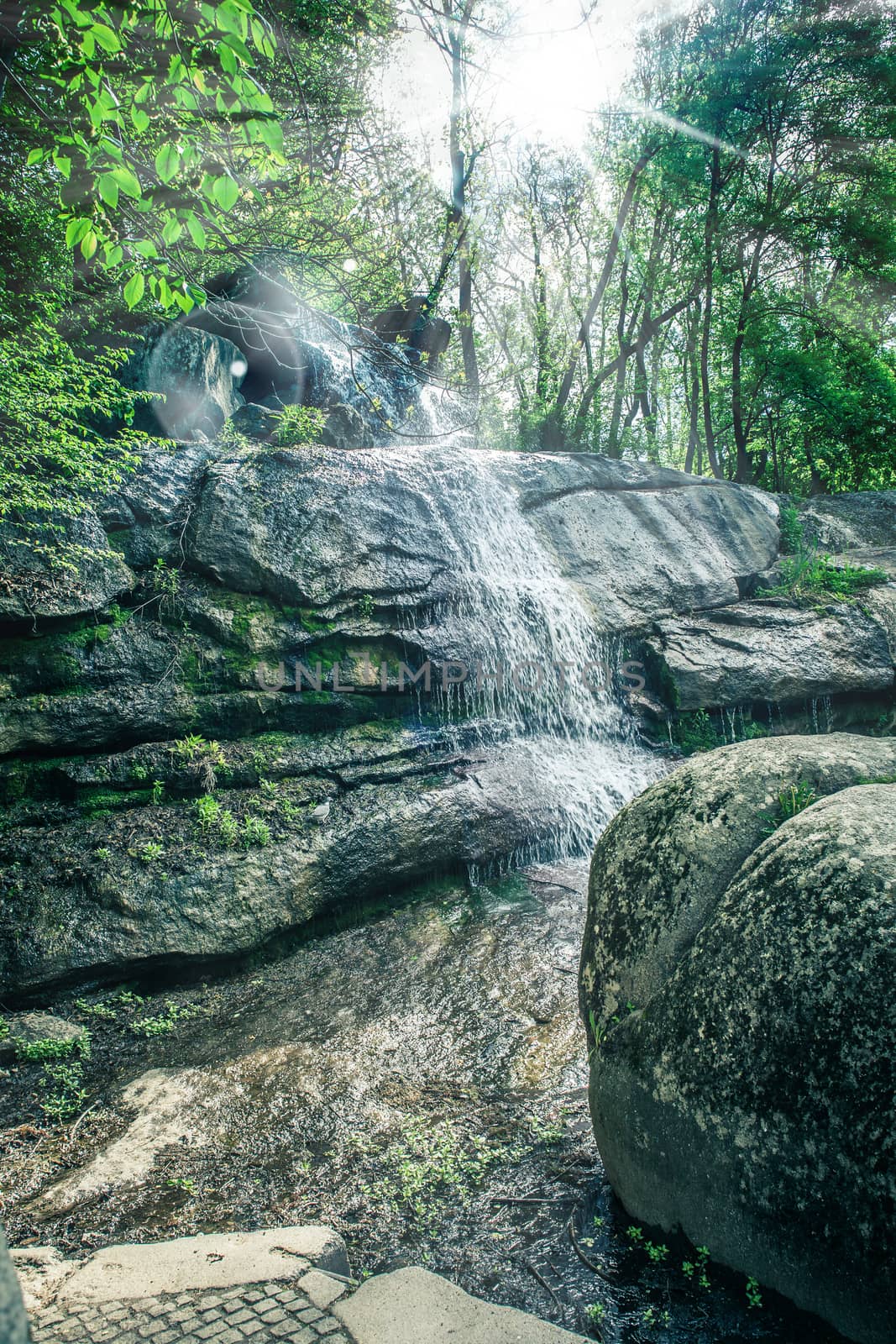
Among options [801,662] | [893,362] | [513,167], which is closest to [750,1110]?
[801,662]

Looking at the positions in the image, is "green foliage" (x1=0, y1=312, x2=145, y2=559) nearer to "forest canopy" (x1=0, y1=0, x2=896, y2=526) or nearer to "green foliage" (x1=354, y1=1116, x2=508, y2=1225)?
"forest canopy" (x1=0, y1=0, x2=896, y2=526)

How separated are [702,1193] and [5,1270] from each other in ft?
7.69

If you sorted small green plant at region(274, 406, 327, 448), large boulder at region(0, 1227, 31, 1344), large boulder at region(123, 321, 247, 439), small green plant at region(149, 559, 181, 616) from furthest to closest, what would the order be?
large boulder at region(123, 321, 247, 439)
small green plant at region(274, 406, 327, 448)
small green plant at region(149, 559, 181, 616)
large boulder at region(0, 1227, 31, 1344)

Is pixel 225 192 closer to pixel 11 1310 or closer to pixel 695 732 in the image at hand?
pixel 11 1310

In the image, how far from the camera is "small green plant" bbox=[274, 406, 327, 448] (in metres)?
8.69

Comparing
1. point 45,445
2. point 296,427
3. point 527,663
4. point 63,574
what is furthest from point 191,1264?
point 296,427

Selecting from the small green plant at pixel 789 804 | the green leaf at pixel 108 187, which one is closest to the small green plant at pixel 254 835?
the small green plant at pixel 789 804

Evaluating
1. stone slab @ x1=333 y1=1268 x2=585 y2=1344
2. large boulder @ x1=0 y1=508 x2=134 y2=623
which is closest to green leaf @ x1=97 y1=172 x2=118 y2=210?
large boulder @ x1=0 y1=508 x2=134 y2=623

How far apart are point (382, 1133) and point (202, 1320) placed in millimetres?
1414

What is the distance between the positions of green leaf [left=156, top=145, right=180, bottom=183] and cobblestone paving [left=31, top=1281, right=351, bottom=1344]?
13.7 ft

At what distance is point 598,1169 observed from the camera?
3.12m

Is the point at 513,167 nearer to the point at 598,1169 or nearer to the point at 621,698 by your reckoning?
the point at 621,698

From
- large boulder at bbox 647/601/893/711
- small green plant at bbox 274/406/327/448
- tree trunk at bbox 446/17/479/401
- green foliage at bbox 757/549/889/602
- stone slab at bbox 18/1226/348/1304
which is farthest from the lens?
tree trunk at bbox 446/17/479/401

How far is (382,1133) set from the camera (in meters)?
3.59
